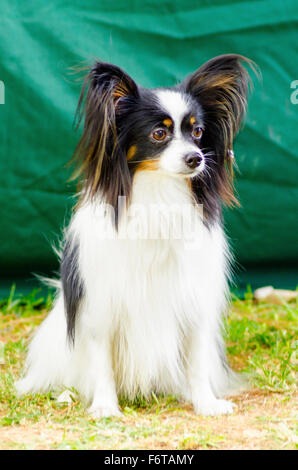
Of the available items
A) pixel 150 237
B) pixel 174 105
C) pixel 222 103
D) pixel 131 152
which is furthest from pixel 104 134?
pixel 222 103

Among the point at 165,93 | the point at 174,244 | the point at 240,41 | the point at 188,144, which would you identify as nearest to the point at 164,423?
the point at 174,244

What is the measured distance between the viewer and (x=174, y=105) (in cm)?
263

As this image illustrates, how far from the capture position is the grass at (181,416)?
2.40 metres

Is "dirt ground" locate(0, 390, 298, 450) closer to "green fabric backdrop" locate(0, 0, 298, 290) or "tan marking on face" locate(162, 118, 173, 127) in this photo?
"tan marking on face" locate(162, 118, 173, 127)

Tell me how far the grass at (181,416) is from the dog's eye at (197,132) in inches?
42.5

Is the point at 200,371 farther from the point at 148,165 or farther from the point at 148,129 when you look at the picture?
the point at 148,129

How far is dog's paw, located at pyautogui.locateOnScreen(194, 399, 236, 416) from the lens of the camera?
9.20 ft

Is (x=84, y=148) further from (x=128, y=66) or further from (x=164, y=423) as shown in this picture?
(x=128, y=66)

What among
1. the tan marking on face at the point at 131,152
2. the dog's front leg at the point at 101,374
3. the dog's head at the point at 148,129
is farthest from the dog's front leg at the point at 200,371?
the tan marking on face at the point at 131,152

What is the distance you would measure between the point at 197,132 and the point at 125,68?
63.5 inches

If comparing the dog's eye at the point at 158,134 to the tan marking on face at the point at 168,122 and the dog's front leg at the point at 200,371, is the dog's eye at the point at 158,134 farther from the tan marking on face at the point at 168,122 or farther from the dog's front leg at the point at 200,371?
the dog's front leg at the point at 200,371

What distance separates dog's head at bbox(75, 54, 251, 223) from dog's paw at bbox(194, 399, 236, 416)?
0.77m

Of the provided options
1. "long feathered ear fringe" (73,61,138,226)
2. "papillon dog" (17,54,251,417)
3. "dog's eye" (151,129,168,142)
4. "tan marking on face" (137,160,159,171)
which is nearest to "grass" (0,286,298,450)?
"papillon dog" (17,54,251,417)

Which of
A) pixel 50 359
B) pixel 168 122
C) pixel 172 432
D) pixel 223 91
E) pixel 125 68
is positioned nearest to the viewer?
pixel 172 432
